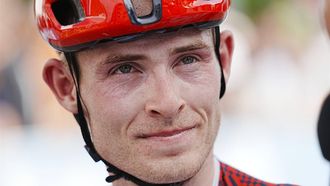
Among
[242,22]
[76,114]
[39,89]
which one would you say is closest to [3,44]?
[39,89]

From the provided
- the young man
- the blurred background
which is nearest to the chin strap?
the young man

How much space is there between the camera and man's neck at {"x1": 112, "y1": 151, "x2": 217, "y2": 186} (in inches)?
118

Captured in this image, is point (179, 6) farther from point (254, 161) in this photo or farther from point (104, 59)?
point (254, 161)

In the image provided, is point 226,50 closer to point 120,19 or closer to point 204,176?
point 204,176

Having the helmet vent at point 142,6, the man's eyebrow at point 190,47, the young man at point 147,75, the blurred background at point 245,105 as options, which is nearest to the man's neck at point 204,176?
the young man at point 147,75

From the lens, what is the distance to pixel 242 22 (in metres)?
15.9

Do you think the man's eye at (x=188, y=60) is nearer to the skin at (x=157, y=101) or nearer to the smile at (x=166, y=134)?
the skin at (x=157, y=101)

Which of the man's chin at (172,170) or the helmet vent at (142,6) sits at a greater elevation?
the helmet vent at (142,6)

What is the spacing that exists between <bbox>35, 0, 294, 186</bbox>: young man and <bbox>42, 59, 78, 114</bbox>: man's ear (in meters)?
0.16

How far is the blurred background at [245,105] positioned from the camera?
8.40 m

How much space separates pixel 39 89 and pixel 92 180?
188 inches

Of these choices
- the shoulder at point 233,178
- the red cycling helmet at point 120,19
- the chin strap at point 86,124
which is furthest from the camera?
the shoulder at point 233,178

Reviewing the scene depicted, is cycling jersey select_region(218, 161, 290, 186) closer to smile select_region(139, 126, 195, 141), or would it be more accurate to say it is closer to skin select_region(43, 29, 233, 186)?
skin select_region(43, 29, 233, 186)

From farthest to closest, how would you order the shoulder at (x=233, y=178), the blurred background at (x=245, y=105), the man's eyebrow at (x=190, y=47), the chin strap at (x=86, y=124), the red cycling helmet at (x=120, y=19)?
the blurred background at (x=245, y=105) < the shoulder at (x=233, y=178) < the chin strap at (x=86, y=124) < the man's eyebrow at (x=190, y=47) < the red cycling helmet at (x=120, y=19)
